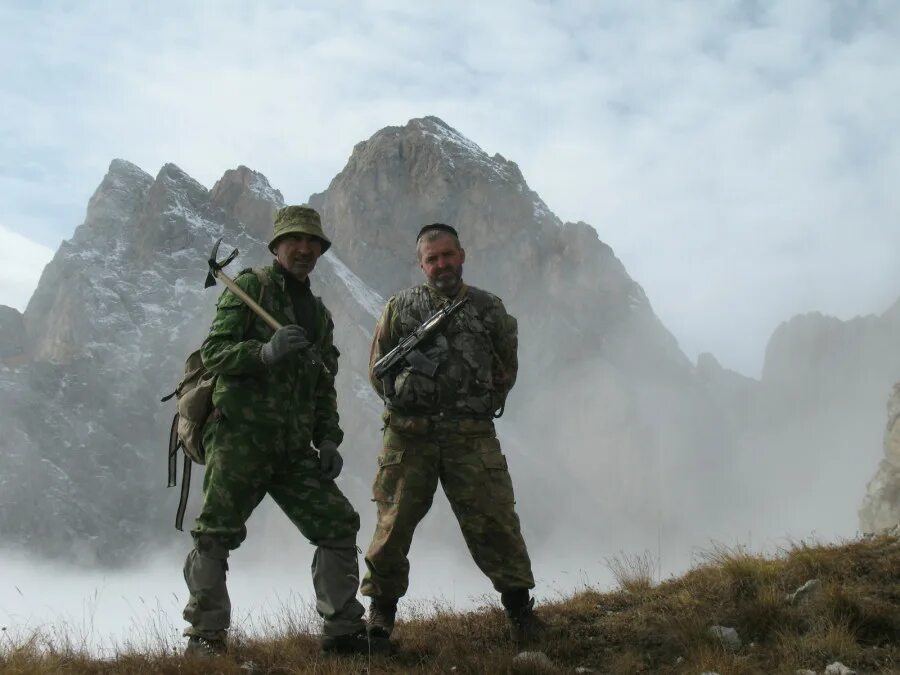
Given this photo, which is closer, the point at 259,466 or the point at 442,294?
the point at 259,466

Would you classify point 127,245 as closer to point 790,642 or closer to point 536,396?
point 536,396

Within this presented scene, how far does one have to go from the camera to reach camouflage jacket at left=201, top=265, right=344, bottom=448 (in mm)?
4988

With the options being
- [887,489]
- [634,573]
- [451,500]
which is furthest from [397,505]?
[887,489]

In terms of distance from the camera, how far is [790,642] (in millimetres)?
4477

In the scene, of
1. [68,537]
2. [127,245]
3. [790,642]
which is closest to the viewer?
[790,642]

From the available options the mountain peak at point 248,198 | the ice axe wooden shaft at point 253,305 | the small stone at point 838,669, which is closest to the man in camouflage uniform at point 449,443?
the ice axe wooden shaft at point 253,305

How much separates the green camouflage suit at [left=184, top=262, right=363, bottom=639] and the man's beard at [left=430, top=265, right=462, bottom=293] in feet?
3.47

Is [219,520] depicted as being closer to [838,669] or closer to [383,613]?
[383,613]

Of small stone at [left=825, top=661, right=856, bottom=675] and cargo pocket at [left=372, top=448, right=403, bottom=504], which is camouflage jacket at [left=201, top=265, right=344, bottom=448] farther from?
small stone at [left=825, top=661, right=856, bottom=675]

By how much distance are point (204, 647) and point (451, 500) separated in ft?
6.20

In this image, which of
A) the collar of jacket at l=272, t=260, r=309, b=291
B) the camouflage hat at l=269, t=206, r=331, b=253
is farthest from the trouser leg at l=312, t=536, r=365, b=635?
the camouflage hat at l=269, t=206, r=331, b=253

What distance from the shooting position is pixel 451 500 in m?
5.53

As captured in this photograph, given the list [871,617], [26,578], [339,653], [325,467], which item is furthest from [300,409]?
[26,578]

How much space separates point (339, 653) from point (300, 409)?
5.33 ft
